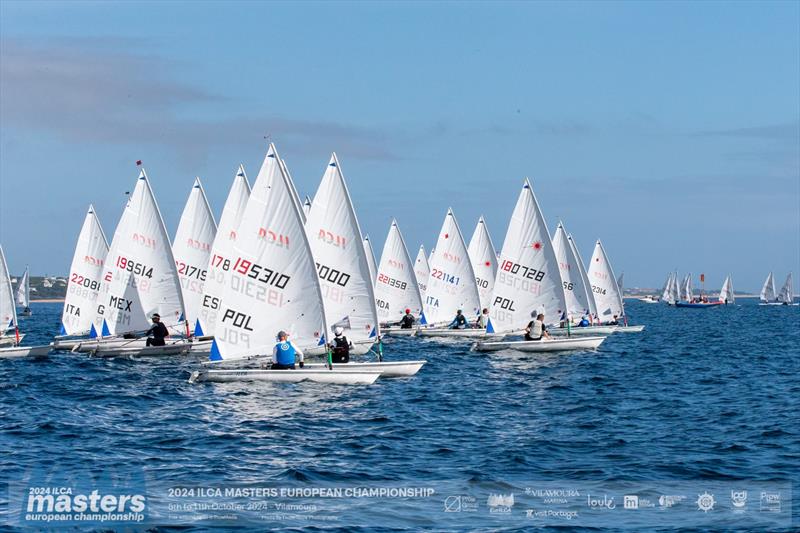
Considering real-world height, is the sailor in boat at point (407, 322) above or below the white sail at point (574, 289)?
below

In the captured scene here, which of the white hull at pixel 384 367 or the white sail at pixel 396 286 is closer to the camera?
the white hull at pixel 384 367

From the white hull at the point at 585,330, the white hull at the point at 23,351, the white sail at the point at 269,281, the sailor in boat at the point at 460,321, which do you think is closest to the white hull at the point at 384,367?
the white sail at the point at 269,281

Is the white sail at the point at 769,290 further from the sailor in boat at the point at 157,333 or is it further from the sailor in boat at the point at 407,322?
the sailor in boat at the point at 157,333

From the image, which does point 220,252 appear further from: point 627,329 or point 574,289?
point 627,329

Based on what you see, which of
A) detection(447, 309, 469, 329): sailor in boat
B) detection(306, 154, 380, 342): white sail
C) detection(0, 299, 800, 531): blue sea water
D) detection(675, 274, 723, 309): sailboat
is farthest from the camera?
detection(675, 274, 723, 309): sailboat

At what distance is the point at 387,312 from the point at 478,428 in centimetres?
3673

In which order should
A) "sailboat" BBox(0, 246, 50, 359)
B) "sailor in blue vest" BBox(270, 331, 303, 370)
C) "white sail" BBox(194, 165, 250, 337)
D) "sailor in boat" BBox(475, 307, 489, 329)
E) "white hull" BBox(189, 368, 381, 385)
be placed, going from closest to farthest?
"white hull" BBox(189, 368, 381, 385)
"sailor in blue vest" BBox(270, 331, 303, 370)
"white sail" BBox(194, 165, 250, 337)
"sailboat" BBox(0, 246, 50, 359)
"sailor in boat" BBox(475, 307, 489, 329)

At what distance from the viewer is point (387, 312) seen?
198ft

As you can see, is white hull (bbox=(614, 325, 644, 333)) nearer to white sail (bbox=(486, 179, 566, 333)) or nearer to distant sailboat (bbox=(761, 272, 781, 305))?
white sail (bbox=(486, 179, 566, 333))

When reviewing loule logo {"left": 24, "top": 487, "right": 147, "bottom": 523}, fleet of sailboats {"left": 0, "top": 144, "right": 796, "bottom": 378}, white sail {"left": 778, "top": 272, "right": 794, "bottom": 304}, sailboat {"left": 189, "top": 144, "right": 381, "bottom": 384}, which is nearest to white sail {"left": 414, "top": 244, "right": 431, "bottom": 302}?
fleet of sailboats {"left": 0, "top": 144, "right": 796, "bottom": 378}

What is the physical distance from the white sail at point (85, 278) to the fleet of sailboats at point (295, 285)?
0.16ft

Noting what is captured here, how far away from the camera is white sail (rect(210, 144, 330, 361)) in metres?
30.9

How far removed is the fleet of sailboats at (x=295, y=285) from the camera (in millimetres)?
31125

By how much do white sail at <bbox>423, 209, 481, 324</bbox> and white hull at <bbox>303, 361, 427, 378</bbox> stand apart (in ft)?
90.7
